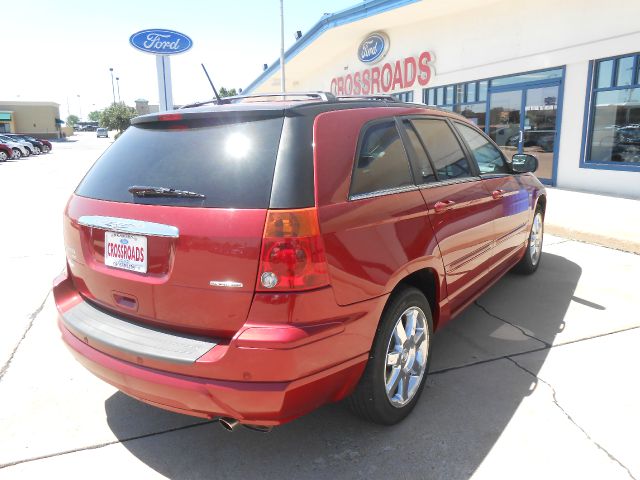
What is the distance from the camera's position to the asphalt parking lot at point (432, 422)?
2443 millimetres

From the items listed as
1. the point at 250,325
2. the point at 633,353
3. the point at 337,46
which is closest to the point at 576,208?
the point at 633,353

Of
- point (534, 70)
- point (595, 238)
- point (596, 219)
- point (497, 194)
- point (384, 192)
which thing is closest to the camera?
point (384, 192)

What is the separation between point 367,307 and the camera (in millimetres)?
2314

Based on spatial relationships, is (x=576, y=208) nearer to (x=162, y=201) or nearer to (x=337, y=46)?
(x=162, y=201)

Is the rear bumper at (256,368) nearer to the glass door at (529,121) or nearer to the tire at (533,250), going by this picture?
the tire at (533,250)

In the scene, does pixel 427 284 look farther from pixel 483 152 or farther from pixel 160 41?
pixel 160 41

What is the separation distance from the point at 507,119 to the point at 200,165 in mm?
12169

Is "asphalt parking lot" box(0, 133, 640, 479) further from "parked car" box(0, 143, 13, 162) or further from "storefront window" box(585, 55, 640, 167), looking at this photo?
"parked car" box(0, 143, 13, 162)

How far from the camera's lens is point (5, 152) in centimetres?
3062

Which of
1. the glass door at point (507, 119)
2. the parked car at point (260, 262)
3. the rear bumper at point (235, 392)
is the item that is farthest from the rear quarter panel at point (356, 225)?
the glass door at point (507, 119)

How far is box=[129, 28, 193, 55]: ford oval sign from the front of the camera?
51.7ft

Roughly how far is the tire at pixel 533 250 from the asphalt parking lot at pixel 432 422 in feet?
3.01

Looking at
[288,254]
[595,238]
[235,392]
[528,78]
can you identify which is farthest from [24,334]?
[528,78]

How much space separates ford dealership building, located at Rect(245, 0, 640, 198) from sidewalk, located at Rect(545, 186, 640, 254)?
104cm
